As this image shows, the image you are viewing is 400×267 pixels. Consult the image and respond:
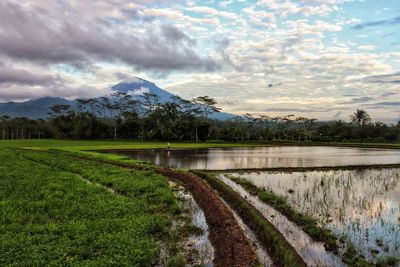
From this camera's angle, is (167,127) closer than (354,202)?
No

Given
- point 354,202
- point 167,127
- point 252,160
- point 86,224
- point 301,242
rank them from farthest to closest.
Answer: point 167,127, point 252,160, point 354,202, point 86,224, point 301,242

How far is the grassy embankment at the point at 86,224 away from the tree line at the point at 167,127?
66.1 meters

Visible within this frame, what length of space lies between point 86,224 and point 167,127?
242 feet

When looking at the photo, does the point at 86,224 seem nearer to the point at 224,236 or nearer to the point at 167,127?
the point at 224,236

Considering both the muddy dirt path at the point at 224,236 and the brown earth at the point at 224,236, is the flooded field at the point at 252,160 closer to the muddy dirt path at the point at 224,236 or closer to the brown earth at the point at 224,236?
the muddy dirt path at the point at 224,236

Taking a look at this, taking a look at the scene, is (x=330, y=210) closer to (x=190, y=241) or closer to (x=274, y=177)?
(x=190, y=241)

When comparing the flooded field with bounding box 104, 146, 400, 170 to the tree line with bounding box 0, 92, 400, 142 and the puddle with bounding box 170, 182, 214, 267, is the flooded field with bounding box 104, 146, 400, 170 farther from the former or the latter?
the tree line with bounding box 0, 92, 400, 142

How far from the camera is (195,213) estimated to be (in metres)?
13.0

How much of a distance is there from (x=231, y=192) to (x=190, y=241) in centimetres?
685

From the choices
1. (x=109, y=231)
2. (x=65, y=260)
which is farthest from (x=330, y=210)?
(x=65, y=260)

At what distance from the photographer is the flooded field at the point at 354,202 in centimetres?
972

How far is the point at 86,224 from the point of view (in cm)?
1019

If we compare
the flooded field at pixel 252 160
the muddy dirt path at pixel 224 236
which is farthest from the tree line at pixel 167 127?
the muddy dirt path at pixel 224 236

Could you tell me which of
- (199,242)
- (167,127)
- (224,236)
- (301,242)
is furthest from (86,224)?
(167,127)
